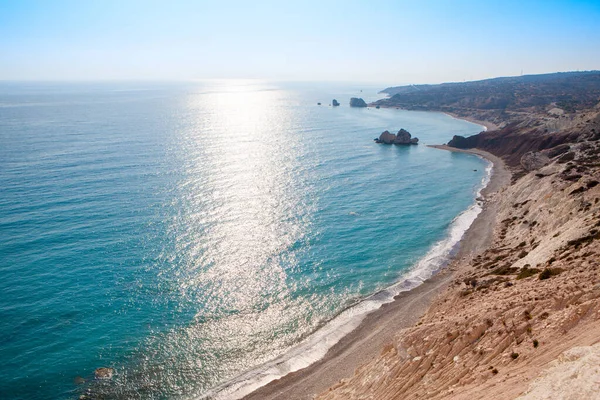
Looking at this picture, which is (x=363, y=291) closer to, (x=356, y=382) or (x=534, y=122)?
(x=356, y=382)

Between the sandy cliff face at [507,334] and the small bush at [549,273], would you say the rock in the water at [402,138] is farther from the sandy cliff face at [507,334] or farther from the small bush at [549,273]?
the small bush at [549,273]

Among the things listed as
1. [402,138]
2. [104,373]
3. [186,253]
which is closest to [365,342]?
[104,373]

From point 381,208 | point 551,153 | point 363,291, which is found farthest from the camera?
point 551,153

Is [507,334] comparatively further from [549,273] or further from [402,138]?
[402,138]

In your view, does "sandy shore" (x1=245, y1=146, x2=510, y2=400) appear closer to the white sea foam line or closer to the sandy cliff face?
the white sea foam line

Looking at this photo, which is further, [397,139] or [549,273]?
[397,139]

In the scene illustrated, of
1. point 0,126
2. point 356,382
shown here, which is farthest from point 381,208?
point 0,126

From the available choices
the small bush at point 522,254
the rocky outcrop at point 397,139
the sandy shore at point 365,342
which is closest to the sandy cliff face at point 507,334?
the small bush at point 522,254
